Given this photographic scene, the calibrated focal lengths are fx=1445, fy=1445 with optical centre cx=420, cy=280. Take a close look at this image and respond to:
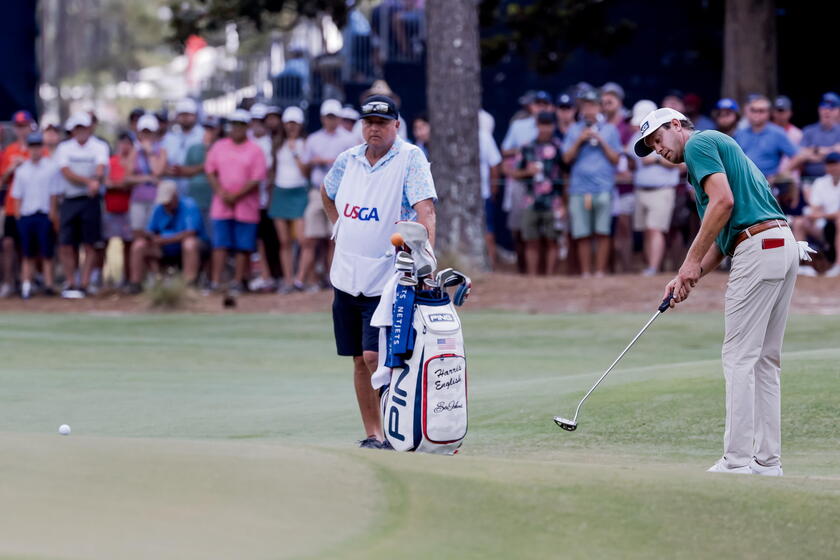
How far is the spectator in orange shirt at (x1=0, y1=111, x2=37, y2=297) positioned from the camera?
60.8 ft

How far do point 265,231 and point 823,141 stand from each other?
700 cm

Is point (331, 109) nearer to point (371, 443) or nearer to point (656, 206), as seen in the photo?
point (656, 206)

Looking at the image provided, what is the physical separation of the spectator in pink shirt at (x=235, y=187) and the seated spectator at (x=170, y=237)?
0.26 meters

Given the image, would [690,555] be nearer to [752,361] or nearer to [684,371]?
[752,361]

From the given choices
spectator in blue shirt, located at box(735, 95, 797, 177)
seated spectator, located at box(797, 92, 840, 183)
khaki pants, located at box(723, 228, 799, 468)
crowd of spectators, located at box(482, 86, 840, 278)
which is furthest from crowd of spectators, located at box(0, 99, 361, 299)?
khaki pants, located at box(723, 228, 799, 468)

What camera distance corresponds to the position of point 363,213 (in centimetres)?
795

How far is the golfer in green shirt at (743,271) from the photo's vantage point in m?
6.92

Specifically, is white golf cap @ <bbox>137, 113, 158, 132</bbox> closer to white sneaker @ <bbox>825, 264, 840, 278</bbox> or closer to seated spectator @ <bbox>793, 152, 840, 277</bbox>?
seated spectator @ <bbox>793, 152, 840, 277</bbox>

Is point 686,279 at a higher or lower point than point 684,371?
higher

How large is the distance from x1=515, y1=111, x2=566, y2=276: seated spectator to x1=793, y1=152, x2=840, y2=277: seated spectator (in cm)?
297

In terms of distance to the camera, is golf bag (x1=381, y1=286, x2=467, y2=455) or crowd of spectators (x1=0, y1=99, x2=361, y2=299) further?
crowd of spectators (x1=0, y1=99, x2=361, y2=299)

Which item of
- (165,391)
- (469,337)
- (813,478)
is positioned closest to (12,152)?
(469,337)

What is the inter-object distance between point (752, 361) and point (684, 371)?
3.07 meters

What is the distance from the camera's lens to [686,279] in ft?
23.2
